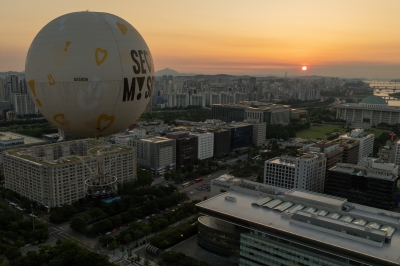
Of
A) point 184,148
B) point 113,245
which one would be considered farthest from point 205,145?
point 113,245

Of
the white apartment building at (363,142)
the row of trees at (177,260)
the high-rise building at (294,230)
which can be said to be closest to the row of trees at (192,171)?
the high-rise building at (294,230)

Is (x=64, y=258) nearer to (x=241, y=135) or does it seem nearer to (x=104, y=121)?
(x=104, y=121)

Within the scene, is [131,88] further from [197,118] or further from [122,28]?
[197,118]

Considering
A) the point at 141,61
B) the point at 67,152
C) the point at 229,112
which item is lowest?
the point at 67,152

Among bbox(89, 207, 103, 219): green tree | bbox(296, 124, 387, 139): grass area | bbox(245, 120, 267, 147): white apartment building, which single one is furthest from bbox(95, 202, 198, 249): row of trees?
bbox(296, 124, 387, 139): grass area

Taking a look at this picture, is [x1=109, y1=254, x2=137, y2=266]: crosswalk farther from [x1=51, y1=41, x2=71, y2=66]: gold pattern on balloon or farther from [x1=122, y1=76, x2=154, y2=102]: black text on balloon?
[x1=51, y1=41, x2=71, y2=66]: gold pattern on balloon

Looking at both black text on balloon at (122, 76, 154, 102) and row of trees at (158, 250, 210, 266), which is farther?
row of trees at (158, 250, 210, 266)
